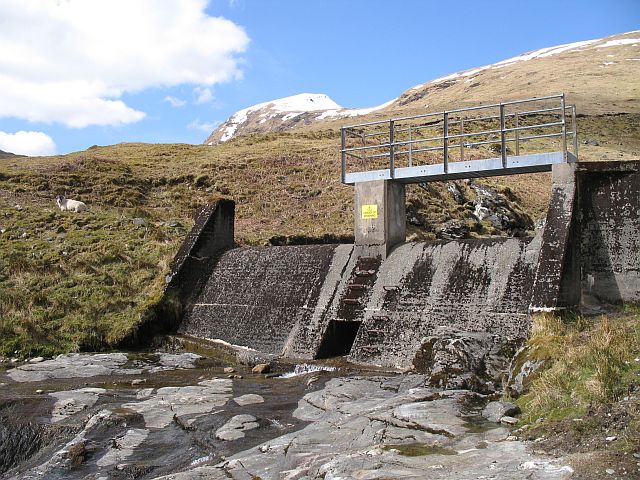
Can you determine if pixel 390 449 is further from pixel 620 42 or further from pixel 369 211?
pixel 620 42

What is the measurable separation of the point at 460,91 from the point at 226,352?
4405 inches

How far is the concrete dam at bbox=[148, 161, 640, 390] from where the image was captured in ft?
39.6

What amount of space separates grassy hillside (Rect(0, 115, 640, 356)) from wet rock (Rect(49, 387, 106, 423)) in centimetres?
539

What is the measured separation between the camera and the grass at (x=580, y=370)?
7113mm

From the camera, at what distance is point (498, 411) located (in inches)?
314

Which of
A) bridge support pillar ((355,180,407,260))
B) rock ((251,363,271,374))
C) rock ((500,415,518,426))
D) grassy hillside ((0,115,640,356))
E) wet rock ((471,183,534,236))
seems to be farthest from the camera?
wet rock ((471,183,534,236))

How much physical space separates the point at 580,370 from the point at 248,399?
18.5 ft

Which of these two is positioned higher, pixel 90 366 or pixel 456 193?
pixel 456 193

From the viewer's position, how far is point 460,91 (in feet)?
390

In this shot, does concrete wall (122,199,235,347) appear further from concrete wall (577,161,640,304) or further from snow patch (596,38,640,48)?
snow patch (596,38,640,48)

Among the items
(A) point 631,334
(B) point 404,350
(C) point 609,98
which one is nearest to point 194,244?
(B) point 404,350

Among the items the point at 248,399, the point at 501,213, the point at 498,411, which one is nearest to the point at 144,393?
the point at 248,399

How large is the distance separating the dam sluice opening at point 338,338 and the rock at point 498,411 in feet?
21.3

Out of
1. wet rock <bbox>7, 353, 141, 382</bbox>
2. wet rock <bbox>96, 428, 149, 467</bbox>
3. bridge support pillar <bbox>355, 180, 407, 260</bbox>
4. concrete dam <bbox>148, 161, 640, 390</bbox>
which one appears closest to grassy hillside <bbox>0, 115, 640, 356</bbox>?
wet rock <bbox>7, 353, 141, 382</bbox>
